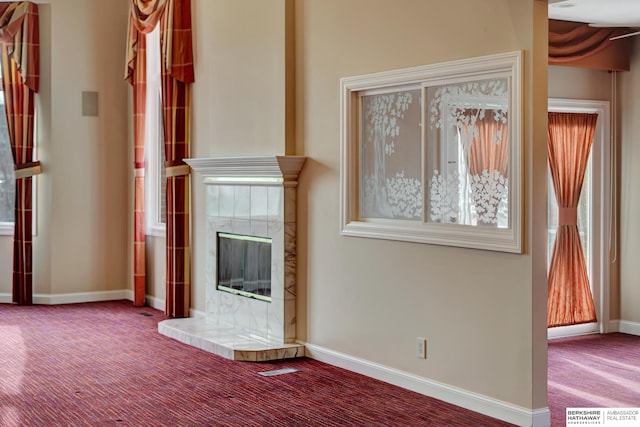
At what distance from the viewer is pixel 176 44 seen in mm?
7340

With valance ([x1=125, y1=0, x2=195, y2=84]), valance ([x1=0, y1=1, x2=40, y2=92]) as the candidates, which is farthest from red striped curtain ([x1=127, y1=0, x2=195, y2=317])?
valance ([x1=0, y1=1, x2=40, y2=92])

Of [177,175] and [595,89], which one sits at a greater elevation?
[595,89]

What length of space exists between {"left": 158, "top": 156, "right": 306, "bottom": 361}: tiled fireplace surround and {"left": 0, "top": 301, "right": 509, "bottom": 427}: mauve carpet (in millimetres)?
152

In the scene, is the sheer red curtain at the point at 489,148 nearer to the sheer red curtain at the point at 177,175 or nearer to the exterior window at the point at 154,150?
the sheer red curtain at the point at 177,175

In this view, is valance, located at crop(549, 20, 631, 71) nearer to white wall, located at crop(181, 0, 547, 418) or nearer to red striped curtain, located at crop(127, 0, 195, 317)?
white wall, located at crop(181, 0, 547, 418)

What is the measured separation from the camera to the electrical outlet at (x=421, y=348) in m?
4.95

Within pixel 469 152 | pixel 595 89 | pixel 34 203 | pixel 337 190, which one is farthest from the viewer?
pixel 34 203

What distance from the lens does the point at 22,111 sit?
329 inches

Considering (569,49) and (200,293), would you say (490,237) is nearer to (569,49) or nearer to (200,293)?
(569,49)

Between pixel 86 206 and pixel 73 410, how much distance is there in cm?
430

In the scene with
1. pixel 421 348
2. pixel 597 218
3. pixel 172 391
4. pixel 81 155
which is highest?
pixel 81 155

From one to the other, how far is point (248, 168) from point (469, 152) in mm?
2129

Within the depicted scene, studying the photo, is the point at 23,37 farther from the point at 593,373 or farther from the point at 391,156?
the point at 593,373

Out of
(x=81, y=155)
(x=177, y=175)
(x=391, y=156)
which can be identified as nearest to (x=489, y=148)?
(x=391, y=156)
